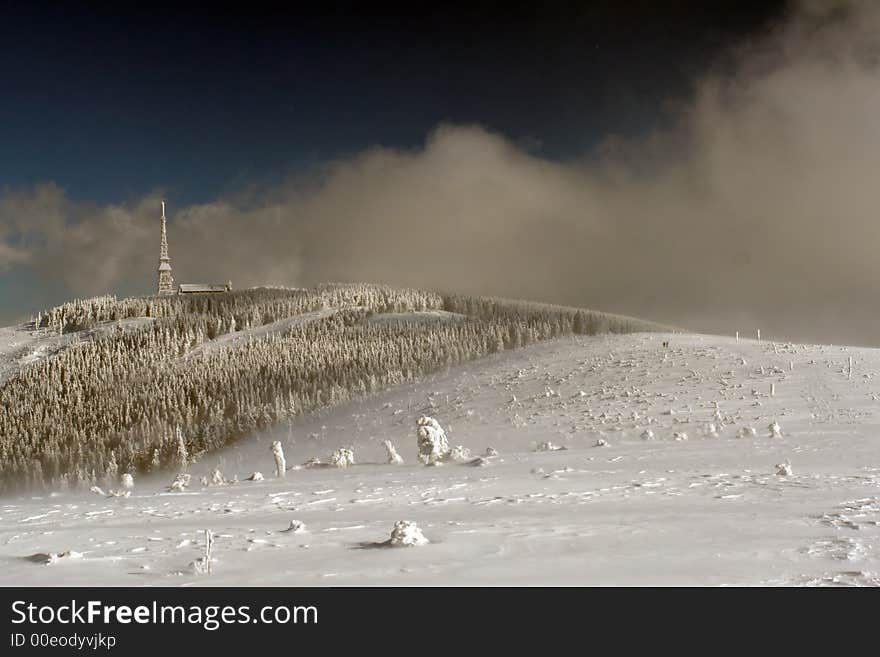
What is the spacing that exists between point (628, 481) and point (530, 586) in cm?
1064

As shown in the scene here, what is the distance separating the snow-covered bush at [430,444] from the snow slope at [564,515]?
1632mm

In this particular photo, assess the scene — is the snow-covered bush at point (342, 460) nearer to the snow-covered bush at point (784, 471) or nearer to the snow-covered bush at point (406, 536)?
the snow-covered bush at point (784, 471)

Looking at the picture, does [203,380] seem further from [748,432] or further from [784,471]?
[784,471]

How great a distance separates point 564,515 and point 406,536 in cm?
405

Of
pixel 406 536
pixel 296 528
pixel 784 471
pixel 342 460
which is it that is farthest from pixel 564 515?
pixel 342 460

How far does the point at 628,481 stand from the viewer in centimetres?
→ 1817

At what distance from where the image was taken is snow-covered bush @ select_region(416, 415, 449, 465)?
28.2 m

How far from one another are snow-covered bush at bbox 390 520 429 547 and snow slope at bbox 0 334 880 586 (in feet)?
0.76

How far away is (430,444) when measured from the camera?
93.9ft

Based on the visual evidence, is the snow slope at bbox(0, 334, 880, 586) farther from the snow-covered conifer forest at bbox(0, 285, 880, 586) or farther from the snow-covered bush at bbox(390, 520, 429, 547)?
the snow-covered bush at bbox(390, 520, 429, 547)

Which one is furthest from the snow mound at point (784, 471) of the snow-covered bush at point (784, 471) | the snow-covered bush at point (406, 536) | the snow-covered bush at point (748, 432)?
the snow-covered bush at point (406, 536)

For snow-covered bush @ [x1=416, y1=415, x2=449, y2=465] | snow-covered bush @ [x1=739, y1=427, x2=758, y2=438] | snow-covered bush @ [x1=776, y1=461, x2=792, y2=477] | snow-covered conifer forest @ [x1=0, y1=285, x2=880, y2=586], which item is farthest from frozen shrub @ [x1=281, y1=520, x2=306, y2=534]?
snow-covered bush @ [x1=739, y1=427, x2=758, y2=438]

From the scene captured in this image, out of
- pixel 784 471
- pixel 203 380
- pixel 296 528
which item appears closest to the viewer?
pixel 296 528

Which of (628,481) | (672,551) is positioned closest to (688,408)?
(628,481)
